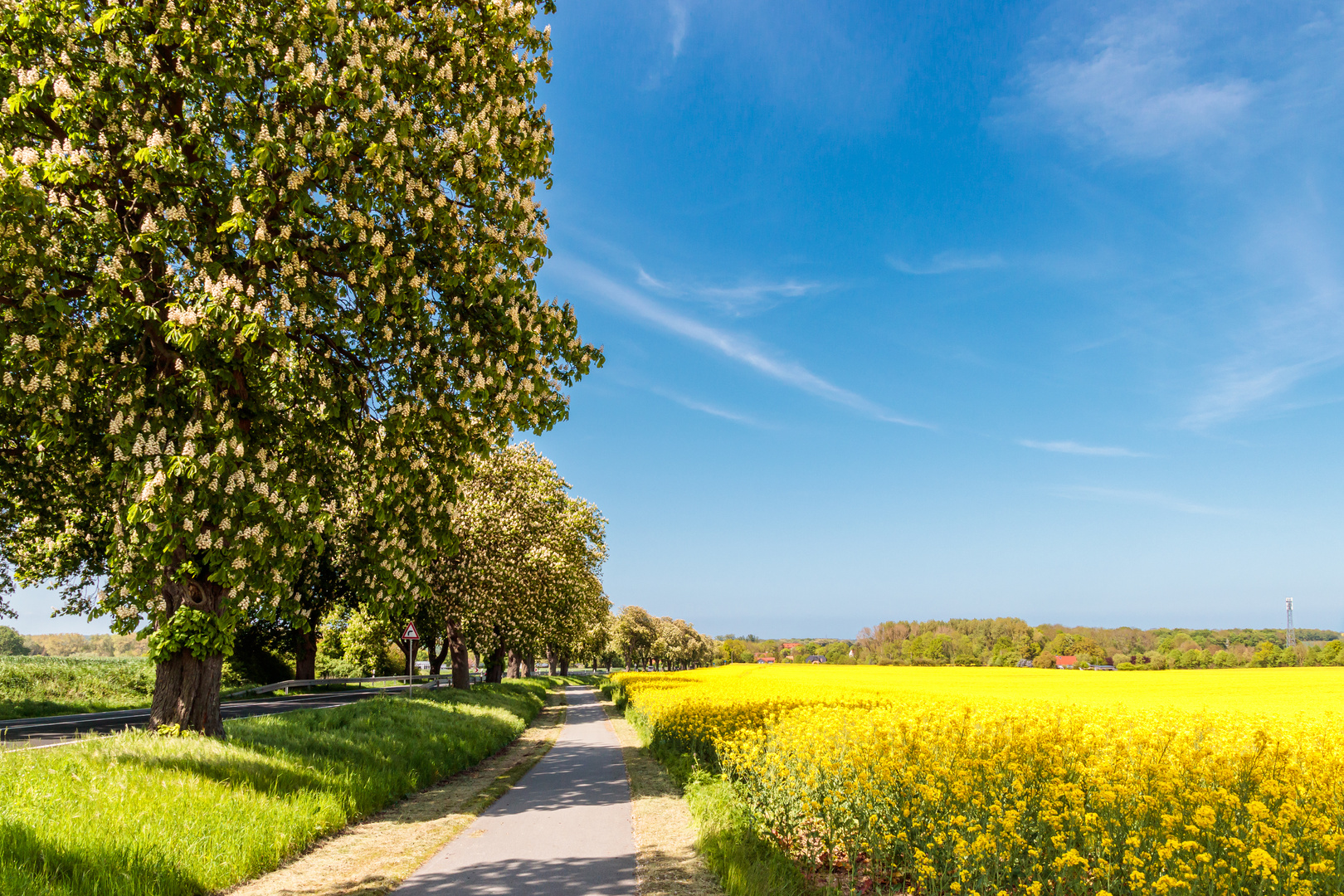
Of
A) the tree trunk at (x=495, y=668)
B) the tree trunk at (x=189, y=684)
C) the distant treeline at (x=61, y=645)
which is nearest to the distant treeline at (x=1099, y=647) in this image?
the tree trunk at (x=495, y=668)

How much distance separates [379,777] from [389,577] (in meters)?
3.20

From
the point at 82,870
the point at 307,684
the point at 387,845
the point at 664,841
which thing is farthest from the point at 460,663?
the point at 82,870

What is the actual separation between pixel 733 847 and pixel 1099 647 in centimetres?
9090

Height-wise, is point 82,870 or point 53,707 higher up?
point 82,870

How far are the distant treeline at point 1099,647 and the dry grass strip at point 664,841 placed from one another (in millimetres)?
69032

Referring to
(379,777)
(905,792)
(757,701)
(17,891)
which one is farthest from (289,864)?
(757,701)

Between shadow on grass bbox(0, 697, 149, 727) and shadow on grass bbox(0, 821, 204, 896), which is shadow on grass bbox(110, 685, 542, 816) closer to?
shadow on grass bbox(0, 821, 204, 896)

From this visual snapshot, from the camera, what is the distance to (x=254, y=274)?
9.68 metres

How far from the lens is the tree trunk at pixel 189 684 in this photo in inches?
446

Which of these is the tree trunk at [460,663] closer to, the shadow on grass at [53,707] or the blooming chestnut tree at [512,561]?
the blooming chestnut tree at [512,561]

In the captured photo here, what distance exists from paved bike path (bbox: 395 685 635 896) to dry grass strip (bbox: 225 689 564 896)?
257 millimetres

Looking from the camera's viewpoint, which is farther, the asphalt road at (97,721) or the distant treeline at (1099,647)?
the distant treeline at (1099,647)

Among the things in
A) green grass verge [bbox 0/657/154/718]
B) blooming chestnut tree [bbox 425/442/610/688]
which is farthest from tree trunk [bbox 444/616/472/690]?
green grass verge [bbox 0/657/154/718]

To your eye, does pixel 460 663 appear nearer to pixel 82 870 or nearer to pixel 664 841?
pixel 664 841
